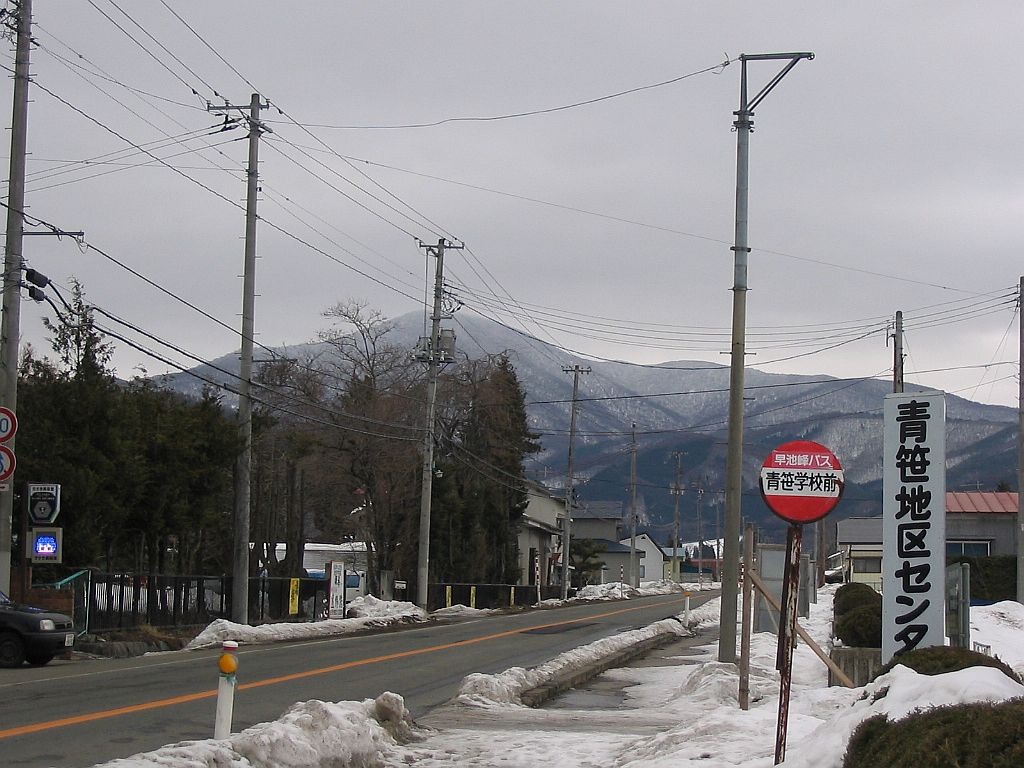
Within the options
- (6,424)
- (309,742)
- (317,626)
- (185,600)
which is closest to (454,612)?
(317,626)

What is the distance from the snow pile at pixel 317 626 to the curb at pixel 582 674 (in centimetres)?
843

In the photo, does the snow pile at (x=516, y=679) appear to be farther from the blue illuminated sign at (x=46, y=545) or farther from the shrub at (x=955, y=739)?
the blue illuminated sign at (x=46, y=545)

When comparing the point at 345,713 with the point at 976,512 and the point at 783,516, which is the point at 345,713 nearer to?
the point at 783,516

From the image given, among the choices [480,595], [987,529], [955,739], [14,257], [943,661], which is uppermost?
[14,257]

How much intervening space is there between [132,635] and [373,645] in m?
5.38

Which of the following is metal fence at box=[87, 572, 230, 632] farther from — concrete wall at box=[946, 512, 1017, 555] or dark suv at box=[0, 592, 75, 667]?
concrete wall at box=[946, 512, 1017, 555]

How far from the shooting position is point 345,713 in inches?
469

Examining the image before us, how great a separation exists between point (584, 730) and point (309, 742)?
4031 mm

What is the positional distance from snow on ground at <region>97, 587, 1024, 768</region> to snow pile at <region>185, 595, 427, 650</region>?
12.0 m

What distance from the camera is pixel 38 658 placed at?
862 inches

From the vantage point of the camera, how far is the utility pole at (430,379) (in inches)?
1817

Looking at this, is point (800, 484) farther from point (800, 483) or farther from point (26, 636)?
point (26, 636)

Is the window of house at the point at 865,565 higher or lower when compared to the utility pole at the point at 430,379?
lower

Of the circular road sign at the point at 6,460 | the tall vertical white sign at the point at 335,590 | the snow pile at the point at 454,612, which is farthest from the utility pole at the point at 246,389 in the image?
the snow pile at the point at 454,612
